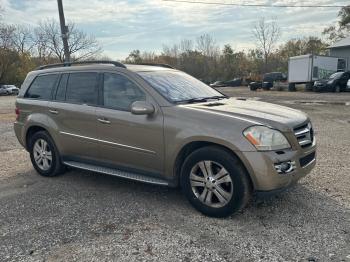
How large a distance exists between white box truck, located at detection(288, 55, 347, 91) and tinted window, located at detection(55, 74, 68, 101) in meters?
26.7

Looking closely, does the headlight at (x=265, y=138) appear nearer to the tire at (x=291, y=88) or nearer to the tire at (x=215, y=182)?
the tire at (x=215, y=182)

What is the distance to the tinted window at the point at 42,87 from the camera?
5.55m

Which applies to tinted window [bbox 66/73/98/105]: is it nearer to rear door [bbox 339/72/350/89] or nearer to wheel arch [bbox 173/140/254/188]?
wheel arch [bbox 173/140/254/188]

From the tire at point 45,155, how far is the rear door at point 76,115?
234 millimetres

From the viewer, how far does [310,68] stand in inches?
1121

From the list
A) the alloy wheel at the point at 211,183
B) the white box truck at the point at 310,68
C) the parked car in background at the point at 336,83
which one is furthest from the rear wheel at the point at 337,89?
the alloy wheel at the point at 211,183

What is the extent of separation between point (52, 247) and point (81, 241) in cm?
28

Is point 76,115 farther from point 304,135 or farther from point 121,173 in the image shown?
point 304,135

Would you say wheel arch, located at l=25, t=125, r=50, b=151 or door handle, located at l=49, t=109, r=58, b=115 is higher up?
door handle, located at l=49, t=109, r=58, b=115

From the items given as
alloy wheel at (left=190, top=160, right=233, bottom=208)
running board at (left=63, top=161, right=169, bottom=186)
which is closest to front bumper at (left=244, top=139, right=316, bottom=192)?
alloy wheel at (left=190, top=160, right=233, bottom=208)

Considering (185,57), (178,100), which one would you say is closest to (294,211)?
(178,100)

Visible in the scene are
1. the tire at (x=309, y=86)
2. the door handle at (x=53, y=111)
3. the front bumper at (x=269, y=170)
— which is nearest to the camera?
the front bumper at (x=269, y=170)

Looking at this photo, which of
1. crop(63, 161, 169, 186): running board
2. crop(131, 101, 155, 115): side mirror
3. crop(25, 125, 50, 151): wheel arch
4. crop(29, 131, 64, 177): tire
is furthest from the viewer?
crop(25, 125, 50, 151): wheel arch

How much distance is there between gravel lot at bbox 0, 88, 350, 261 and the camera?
3203mm
